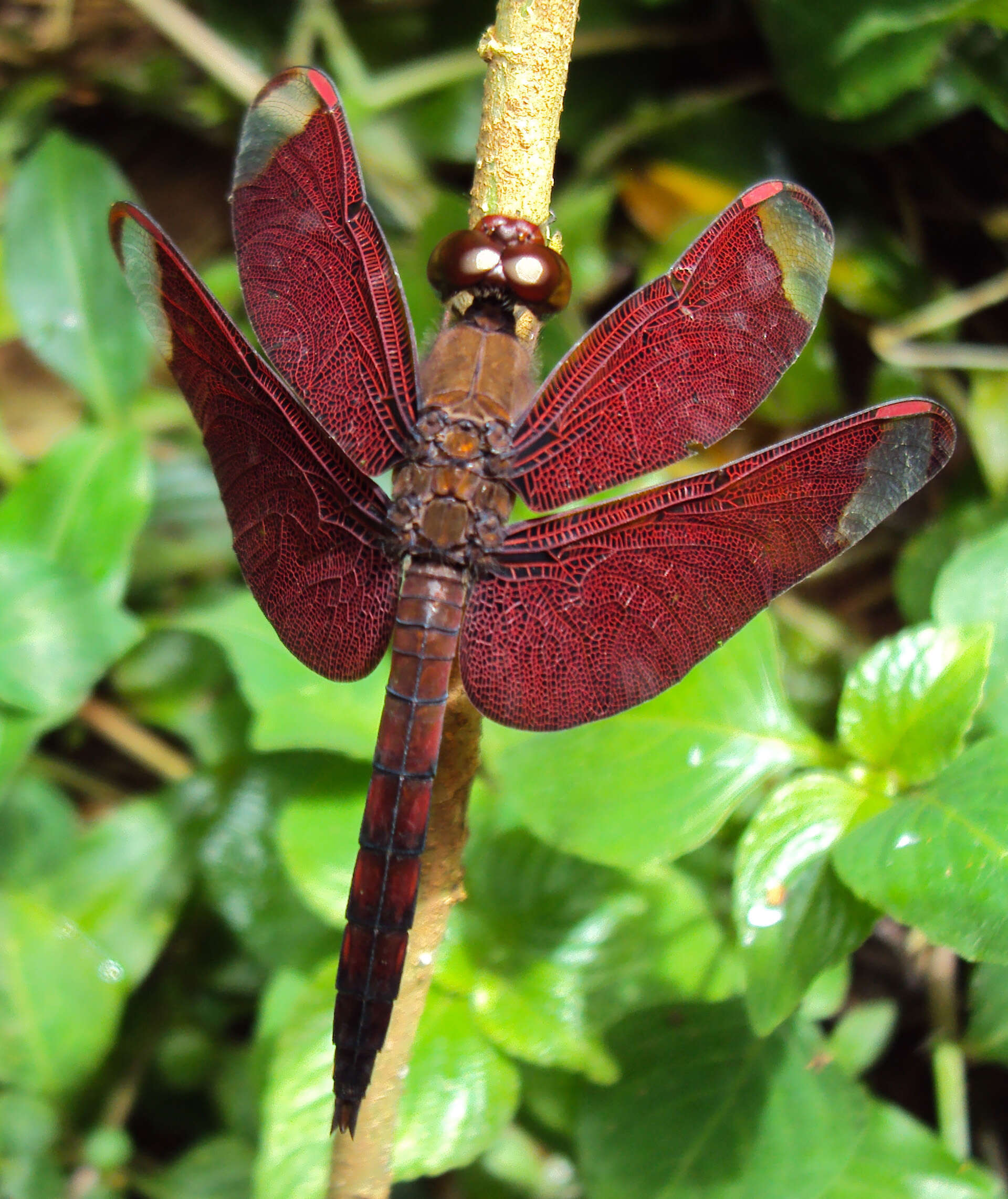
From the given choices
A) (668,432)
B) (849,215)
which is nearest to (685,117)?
(849,215)

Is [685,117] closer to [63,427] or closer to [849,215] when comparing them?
[849,215]

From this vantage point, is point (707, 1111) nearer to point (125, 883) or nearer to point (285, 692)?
point (285, 692)

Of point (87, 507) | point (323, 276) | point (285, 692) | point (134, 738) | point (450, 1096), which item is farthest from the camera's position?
point (134, 738)

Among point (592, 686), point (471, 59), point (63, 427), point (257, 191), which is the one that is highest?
point (471, 59)

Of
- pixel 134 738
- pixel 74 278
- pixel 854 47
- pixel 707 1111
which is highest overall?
pixel 854 47

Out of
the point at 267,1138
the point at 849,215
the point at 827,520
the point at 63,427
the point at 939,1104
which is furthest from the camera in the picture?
the point at 63,427

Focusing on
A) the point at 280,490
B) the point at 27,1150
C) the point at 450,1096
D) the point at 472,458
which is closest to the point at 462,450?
the point at 472,458
